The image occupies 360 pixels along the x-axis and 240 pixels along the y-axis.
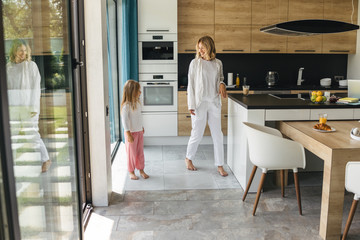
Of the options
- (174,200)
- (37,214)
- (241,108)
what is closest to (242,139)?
(241,108)

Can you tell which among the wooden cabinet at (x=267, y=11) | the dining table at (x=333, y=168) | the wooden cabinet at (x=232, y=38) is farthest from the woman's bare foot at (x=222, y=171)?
the wooden cabinet at (x=267, y=11)

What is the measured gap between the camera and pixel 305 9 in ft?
18.9

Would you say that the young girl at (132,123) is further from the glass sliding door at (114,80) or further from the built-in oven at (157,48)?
the built-in oven at (157,48)

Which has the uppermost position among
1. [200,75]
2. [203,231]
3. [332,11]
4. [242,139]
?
[332,11]

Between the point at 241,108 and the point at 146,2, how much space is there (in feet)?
8.11

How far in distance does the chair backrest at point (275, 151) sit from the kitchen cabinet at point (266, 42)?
3.02 meters

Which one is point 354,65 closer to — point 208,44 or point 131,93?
point 208,44

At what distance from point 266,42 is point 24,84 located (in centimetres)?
481

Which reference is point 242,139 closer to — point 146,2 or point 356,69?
point 146,2

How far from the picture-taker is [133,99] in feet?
12.7

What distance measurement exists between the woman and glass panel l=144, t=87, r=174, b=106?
53.5 inches

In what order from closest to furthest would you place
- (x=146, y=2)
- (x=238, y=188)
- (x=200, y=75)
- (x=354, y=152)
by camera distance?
(x=354, y=152) → (x=238, y=188) → (x=200, y=75) → (x=146, y=2)

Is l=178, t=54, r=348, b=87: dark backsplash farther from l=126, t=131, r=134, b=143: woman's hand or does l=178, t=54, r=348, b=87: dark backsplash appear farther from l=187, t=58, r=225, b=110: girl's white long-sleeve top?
l=126, t=131, r=134, b=143: woman's hand

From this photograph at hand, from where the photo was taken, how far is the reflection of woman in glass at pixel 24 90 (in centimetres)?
146
